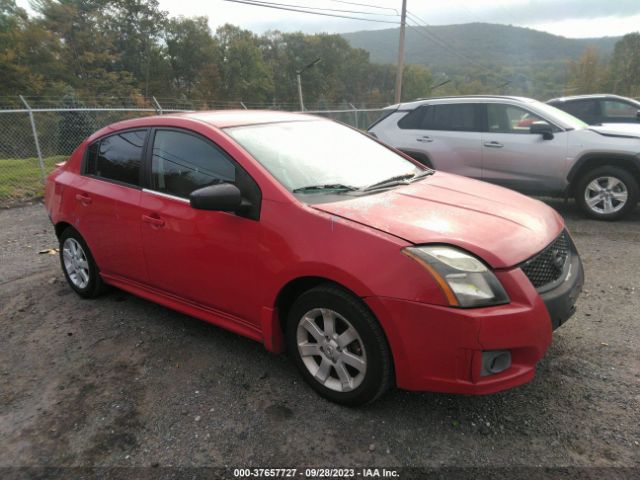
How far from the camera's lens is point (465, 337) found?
226 centimetres

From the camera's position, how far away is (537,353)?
2.43 meters

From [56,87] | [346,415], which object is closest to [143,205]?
[346,415]

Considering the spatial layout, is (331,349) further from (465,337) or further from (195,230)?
(195,230)

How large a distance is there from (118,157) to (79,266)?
119 cm

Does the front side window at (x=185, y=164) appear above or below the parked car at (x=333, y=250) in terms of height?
above

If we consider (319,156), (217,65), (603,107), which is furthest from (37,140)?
(217,65)

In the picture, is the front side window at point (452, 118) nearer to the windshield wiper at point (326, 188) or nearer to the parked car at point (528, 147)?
the parked car at point (528, 147)

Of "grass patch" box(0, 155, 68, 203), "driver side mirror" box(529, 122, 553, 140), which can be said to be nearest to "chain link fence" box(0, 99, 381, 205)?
"grass patch" box(0, 155, 68, 203)

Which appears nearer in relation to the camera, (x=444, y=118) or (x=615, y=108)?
(x=444, y=118)

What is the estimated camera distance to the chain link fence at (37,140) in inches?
384

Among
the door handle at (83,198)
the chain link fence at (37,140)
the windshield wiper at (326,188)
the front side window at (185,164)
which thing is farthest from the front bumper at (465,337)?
the chain link fence at (37,140)

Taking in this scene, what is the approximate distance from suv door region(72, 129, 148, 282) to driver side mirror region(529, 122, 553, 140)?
5.42 meters

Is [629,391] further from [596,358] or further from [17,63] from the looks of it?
[17,63]

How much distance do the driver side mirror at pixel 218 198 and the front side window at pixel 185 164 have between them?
216 mm
